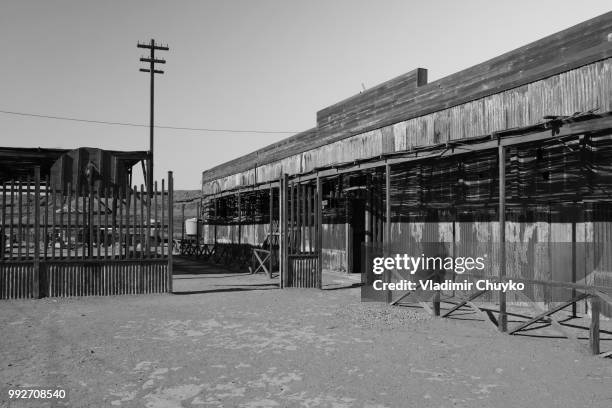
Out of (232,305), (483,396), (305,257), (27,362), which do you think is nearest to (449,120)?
(305,257)

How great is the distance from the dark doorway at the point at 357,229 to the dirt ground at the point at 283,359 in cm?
750

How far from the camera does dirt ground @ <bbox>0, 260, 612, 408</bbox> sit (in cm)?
569

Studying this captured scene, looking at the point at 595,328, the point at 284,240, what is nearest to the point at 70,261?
the point at 284,240

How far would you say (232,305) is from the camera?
1208cm

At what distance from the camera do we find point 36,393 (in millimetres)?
5758

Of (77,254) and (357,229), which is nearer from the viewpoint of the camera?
(77,254)

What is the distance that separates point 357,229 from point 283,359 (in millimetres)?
12153

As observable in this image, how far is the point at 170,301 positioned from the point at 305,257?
4364 mm

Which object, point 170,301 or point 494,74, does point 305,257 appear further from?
→ point 494,74

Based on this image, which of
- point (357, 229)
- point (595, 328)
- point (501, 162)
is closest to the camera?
point (595, 328)

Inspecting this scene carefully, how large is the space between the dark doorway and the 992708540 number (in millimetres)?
13969

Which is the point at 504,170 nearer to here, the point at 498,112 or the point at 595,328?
the point at 595,328

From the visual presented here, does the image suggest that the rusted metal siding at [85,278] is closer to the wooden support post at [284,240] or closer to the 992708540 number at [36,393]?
the wooden support post at [284,240]

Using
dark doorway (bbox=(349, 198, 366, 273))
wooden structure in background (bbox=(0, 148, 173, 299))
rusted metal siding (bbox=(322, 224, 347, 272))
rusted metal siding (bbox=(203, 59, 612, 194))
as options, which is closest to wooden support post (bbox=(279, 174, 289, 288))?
wooden structure in background (bbox=(0, 148, 173, 299))
